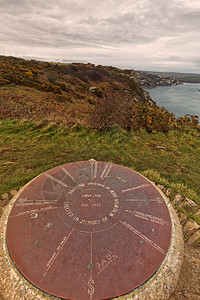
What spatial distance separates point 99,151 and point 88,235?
3763mm

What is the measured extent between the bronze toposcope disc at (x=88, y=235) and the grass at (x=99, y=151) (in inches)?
52.6

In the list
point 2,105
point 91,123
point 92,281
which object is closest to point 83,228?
point 92,281

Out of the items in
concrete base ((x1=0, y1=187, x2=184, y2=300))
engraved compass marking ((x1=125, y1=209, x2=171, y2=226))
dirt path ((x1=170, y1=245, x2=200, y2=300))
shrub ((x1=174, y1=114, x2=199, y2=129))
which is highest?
shrub ((x1=174, y1=114, x2=199, y2=129))

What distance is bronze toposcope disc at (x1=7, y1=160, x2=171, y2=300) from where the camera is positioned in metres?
1.84

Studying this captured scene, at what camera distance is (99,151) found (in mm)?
5836

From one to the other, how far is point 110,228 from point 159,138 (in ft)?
19.2

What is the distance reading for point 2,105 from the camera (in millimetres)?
9711

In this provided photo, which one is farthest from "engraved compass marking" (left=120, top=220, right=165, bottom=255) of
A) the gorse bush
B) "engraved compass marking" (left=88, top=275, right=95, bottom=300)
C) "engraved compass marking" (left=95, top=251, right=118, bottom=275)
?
the gorse bush

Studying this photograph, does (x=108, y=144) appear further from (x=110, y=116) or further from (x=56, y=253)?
(x=56, y=253)

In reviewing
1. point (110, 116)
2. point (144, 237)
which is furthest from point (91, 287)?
point (110, 116)

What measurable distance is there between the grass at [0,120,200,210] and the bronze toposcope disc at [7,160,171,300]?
1337mm

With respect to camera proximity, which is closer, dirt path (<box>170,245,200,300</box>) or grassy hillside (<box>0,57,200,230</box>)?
dirt path (<box>170,245,200,300</box>)

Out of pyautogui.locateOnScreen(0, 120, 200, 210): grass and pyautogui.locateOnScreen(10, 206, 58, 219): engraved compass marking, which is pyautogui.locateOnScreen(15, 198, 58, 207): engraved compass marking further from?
pyautogui.locateOnScreen(0, 120, 200, 210): grass

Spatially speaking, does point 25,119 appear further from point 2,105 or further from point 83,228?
point 83,228
